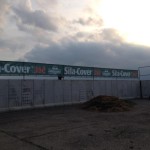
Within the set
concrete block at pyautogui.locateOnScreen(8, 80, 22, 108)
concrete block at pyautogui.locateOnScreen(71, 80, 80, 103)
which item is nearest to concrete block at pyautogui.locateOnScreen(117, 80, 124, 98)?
concrete block at pyautogui.locateOnScreen(71, 80, 80, 103)

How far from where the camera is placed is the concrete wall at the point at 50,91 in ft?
73.0

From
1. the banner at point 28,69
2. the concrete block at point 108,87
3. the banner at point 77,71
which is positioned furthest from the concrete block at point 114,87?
the banner at point 28,69

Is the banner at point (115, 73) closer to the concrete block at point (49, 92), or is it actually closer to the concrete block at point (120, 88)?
the concrete block at point (120, 88)

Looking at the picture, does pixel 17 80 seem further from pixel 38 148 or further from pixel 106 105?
pixel 38 148

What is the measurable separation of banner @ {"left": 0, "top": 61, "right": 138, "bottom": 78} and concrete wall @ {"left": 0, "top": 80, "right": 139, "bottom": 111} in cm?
79

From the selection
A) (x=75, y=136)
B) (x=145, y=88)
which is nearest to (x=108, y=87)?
(x=145, y=88)

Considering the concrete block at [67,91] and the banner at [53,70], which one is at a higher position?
the banner at [53,70]

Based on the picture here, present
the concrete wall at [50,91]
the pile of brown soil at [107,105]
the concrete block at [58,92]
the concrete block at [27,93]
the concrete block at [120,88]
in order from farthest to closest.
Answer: the concrete block at [120,88]
the concrete block at [58,92]
the concrete block at [27,93]
the concrete wall at [50,91]
the pile of brown soil at [107,105]

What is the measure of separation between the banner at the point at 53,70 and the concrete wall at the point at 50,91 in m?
0.79

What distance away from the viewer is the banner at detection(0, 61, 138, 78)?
2261 centimetres

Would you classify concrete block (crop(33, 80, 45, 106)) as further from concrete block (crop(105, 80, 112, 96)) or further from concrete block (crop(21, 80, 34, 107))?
concrete block (crop(105, 80, 112, 96))

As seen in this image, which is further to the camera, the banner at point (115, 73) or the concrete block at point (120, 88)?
the concrete block at point (120, 88)

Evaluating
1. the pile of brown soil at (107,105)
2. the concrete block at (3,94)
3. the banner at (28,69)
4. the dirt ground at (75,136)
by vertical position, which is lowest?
the dirt ground at (75,136)

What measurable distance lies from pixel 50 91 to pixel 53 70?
2.21m
